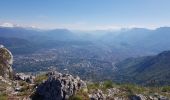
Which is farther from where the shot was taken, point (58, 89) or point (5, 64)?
point (5, 64)

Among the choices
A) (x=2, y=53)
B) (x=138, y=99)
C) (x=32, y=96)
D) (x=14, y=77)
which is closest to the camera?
(x=32, y=96)

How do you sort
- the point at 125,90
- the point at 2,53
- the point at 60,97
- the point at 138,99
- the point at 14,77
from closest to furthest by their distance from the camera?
the point at 60,97, the point at 138,99, the point at 125,90, the point at 14,77, the point at 2,53

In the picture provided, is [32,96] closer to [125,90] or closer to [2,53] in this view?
[125,90]

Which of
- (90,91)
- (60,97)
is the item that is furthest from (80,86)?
(60,97)

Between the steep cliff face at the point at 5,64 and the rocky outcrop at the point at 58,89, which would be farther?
the steep cliff face at the point at 5,64

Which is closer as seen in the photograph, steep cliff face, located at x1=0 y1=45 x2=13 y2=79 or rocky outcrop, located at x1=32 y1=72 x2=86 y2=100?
rocky outcrop, located at x1=32 y1=72 x2=86 y2=100

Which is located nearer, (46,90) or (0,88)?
(46,90)

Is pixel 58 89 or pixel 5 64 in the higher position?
pixel 58 89
